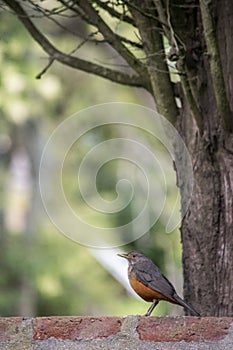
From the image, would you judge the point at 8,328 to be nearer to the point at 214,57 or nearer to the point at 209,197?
the point at 209,197

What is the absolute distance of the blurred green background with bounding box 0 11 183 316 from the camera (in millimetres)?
7586

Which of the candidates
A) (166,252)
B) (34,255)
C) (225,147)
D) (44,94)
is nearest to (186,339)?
(225,147)

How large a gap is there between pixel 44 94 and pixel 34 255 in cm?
241

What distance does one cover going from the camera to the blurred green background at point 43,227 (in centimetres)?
759

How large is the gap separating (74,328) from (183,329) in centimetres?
26

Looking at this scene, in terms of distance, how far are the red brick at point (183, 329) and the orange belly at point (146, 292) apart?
283 mm

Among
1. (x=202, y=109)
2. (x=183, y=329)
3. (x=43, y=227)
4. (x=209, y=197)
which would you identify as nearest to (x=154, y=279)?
(x=183, y=329)

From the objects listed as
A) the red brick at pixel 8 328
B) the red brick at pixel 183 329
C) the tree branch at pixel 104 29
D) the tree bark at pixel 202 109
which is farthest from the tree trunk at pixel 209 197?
the red brick at pixel 8 328

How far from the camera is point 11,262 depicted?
9.91m

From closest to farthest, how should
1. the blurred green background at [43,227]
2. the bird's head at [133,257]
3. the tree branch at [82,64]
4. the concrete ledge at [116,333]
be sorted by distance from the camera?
the concrete ledge at [116,333]
the bird's head at [133,257]
the tree branch at [82,64]
the blurred green background at [43,227]

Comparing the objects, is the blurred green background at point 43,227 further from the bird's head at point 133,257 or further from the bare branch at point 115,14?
the bird's head at point 133,257

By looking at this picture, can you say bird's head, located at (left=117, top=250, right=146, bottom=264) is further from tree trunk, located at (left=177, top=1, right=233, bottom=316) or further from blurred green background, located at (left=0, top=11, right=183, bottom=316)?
blurred green background, located at (left=0, top=11, right=183, bottom=316)

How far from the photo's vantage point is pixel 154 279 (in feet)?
8.43

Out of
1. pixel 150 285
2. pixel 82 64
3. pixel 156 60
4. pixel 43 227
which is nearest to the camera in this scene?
pixel 150 285
